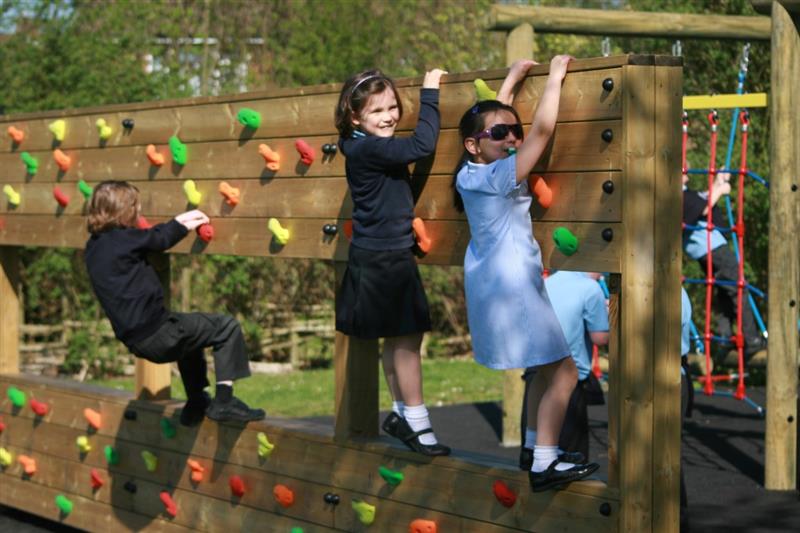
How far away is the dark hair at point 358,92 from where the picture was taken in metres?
4.90

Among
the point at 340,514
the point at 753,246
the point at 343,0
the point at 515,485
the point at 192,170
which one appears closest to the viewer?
the point at 515,485

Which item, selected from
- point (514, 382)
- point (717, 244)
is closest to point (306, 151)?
point (514, 382)

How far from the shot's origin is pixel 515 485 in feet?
15.0

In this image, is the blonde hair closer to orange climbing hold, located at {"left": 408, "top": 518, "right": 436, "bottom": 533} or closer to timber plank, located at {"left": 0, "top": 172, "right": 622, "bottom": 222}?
timber plank, located at {"left": 0, "top": 172, "right": 622, "bottom": 222}

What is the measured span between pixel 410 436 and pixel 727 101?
4224mm

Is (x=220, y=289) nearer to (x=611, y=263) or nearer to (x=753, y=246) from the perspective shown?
(x=753, y=246)

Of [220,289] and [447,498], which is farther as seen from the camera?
[220,289]

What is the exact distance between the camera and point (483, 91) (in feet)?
15.4

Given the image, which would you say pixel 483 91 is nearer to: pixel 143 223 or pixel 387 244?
pixel 387 244

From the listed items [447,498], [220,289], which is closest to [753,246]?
[220,289]

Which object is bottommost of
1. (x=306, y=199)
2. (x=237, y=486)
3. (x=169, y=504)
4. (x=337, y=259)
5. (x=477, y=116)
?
(x=169, y=504)

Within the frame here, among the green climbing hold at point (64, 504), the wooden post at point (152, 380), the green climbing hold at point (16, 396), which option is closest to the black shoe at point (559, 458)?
the wooden post at point (152, 380)

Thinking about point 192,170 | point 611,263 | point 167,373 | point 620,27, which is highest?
point 620,27

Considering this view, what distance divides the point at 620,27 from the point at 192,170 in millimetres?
3643
